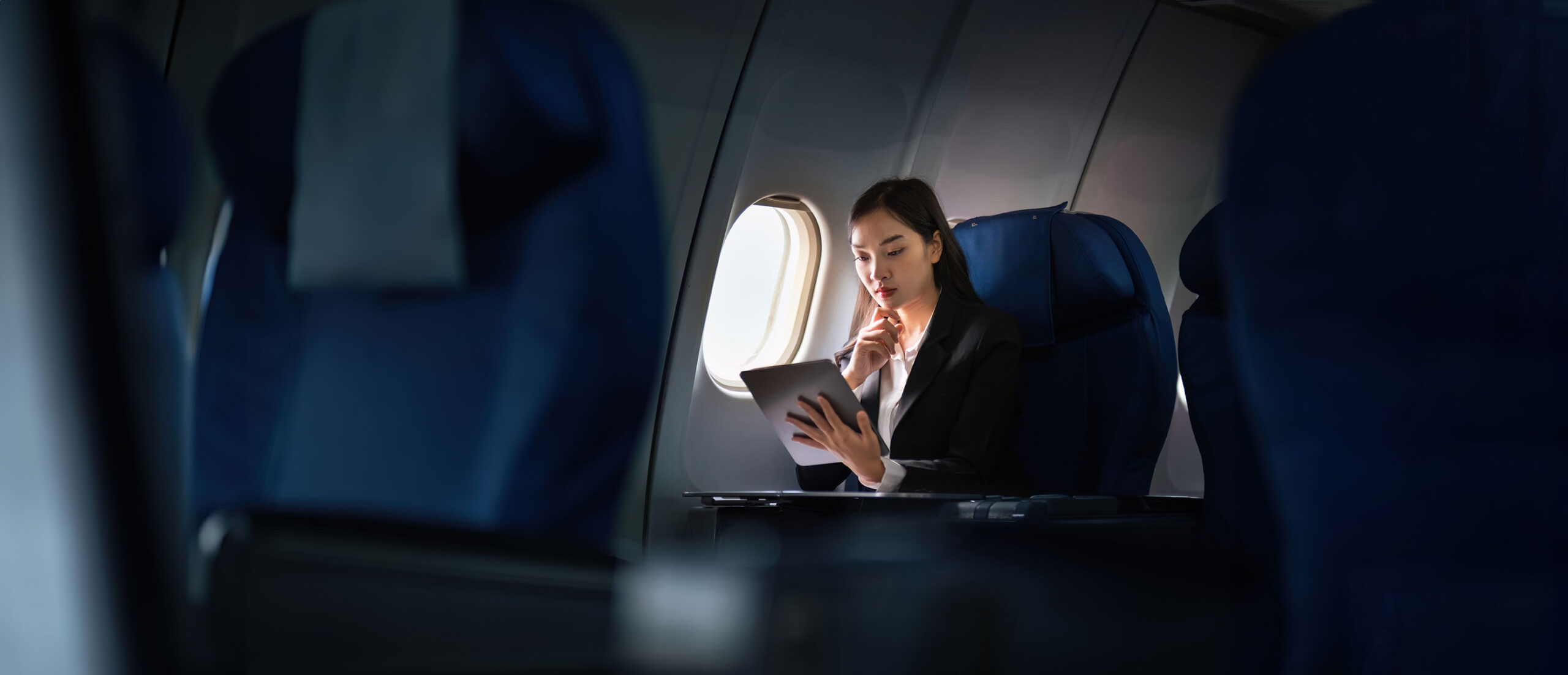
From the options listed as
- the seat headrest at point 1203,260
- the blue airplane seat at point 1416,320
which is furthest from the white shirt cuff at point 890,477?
the blue airplane seat at point 1416,320

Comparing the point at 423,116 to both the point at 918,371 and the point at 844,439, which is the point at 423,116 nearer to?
the point at 844,439

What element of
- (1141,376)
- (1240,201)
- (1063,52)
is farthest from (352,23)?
(1063,52)

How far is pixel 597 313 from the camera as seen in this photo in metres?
0.89

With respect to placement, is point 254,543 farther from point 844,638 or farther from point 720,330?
point 720,330

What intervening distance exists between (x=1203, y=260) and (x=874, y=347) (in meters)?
1.26

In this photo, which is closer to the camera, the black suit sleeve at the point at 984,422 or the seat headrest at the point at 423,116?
the seat headrest at the point at 423,116

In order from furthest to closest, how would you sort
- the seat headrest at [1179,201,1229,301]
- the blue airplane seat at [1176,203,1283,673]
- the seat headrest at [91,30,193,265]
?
the seat headrest at [1179,201,1229,301] → the blue airplane seat at [1176,203,1283,673] → the seat headrest at [91,30,193,265]

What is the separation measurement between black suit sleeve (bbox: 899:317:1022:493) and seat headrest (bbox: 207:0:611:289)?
5.29 feet

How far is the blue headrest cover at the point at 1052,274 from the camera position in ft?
7.74

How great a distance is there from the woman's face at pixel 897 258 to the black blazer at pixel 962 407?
0.15 metres

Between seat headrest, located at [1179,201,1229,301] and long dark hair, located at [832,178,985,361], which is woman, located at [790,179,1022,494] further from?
seat headrest, located at [1179,201,1229,301]

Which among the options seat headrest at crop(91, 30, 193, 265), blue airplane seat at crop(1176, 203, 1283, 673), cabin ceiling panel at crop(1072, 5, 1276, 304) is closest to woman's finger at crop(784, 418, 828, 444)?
A: blue airplane seat at crop(1176, 203, 1283, 673)

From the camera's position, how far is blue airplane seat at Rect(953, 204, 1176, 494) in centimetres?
233

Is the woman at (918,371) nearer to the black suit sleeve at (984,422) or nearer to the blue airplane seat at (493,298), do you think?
the black suit sleeve at (984,422)
